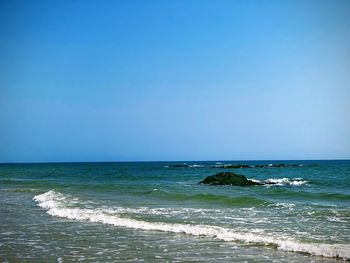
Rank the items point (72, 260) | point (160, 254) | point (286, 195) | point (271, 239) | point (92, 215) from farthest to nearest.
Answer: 1. point (286, 195)
2. point (92, 215)
3. point (271, 239)
4. point (160, 254)
5. point (72, 260)

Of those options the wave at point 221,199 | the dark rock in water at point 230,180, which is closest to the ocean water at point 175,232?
the wave at point 221,199

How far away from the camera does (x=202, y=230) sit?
14031 millimetres

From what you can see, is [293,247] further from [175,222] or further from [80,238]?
[80,238]

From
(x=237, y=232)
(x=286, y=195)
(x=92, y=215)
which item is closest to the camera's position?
(x=237, y=232)

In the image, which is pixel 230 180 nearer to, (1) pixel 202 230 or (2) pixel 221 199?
(2) pixel 221 199

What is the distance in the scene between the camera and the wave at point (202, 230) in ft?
36.4

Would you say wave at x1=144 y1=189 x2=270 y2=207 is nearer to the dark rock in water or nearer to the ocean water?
the ocean water

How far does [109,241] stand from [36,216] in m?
6.99

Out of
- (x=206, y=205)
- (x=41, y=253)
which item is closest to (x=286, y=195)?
(x=206, y=205)

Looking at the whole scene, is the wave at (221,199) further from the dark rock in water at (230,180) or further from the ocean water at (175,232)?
the dark rock in water at (230,180)

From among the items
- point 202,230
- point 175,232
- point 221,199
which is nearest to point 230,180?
point 221,199

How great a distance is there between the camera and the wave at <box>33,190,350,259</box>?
11094 mm

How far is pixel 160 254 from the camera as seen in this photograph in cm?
1089

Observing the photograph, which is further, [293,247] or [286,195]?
[286,195]
